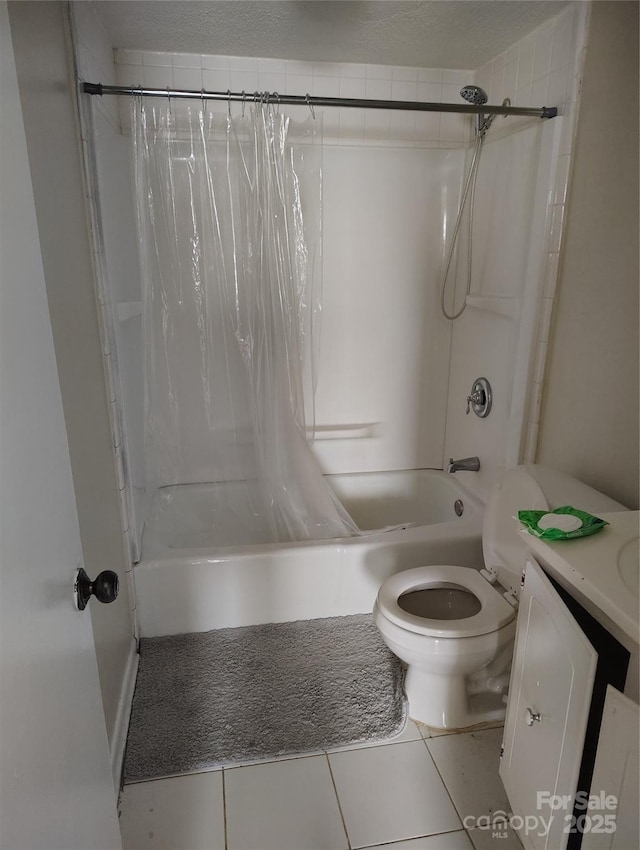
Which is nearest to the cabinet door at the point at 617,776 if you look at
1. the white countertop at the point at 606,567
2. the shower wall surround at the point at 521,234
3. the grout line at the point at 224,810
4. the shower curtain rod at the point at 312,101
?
the white countertop at the point at 606,567

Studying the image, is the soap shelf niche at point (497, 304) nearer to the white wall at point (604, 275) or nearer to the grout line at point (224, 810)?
the white wall at point (604, 275)

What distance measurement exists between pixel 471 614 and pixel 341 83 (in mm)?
2135

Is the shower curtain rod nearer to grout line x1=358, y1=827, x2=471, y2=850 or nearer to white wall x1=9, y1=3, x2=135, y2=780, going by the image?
white wall x1=9, y1=3, x2=135, y2=780

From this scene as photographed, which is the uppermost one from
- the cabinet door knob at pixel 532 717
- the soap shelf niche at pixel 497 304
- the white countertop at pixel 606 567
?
the soap shelf niche at pixel 497 304

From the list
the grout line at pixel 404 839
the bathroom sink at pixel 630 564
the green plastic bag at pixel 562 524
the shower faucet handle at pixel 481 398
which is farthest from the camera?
the shower faucet handle at pixel 481 398

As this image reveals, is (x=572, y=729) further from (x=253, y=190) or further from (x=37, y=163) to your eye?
(x=253, y=190)

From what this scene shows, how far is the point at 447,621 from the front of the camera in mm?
1594

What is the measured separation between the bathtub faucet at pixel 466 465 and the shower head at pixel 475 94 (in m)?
1.38

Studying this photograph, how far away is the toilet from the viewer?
1.54 m

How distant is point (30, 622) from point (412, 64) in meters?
2.45

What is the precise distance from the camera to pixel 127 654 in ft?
6.05

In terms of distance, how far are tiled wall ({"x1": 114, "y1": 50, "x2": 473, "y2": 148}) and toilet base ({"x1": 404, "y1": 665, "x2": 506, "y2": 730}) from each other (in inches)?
83.7

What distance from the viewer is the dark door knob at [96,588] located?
824mm

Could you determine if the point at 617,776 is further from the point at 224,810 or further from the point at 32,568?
the point at 224,810
